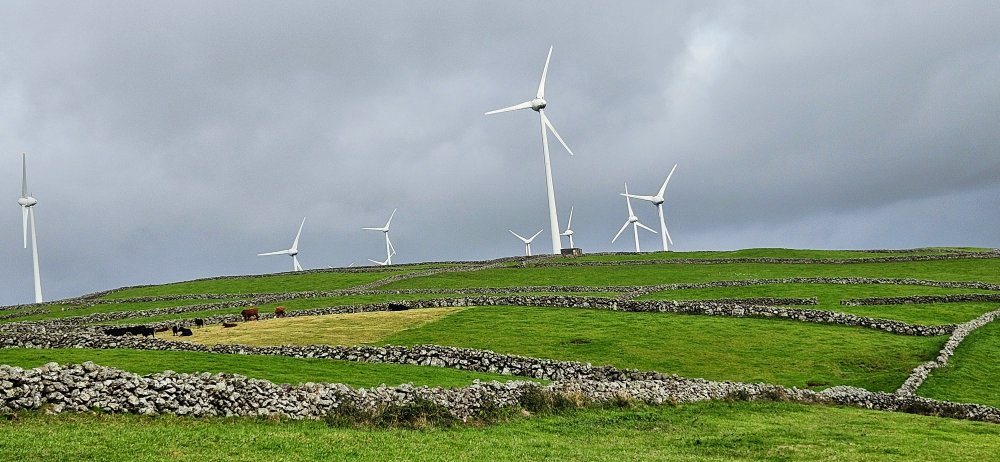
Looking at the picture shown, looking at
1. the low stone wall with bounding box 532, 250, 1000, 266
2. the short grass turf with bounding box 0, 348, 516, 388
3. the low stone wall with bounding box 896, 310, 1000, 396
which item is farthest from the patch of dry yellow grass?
the low stone wall with bounding box 532, 250, 1000, 266

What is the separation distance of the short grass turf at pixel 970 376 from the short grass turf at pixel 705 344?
1.06 m

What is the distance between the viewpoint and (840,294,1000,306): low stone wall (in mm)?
53656

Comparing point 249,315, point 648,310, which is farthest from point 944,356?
point 249,315

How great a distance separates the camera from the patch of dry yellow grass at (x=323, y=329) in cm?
3962

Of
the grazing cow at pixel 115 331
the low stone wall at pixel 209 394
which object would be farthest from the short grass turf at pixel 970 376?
the grazing cow at pixel 115 331

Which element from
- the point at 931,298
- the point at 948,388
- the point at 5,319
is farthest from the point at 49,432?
the point at 5,319

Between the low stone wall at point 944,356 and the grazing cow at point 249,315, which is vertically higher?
the grazing cow at point 249,315

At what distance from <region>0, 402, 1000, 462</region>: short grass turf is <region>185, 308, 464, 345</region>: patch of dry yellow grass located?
19.6 meters

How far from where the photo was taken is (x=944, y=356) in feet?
115

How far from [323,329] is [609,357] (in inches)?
631

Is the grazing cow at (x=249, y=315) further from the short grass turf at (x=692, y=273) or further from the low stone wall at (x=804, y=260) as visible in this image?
the low stone wall at (x=804, y=260)

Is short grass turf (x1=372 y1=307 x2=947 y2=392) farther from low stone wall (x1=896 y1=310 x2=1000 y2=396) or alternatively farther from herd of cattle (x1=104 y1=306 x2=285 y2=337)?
herd of cattle (x1=104 y1=306 x2=285 y2=337)

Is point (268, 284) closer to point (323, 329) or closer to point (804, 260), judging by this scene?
point (323, 329)

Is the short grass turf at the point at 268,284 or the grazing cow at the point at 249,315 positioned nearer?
the grazing cow at the point at 249,315
